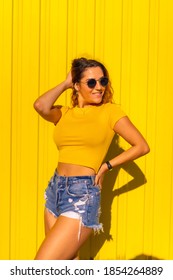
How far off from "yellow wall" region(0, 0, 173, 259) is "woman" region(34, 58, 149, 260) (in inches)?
23.2

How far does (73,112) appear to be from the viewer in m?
3.36

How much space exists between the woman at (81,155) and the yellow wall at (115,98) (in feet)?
1.94

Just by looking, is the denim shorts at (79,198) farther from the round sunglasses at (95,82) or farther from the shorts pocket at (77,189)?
the round sunglasses at (95,82)

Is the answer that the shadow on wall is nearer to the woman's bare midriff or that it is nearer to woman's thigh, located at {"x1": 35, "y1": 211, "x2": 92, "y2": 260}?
the woman's bare midriff

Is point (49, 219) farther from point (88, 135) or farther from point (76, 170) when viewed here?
point (88, 135)

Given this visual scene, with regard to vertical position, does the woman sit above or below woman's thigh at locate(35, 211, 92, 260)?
above

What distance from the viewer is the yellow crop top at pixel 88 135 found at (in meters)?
3.18

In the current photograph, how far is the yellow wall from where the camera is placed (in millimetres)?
3939

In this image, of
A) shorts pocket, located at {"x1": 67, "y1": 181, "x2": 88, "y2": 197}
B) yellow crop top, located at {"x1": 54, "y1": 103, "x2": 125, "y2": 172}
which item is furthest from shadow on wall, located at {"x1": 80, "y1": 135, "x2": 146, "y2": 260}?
shorts pocket, located at {"x1": 67, "y1": 181, "x2": 88, "y2": 197}

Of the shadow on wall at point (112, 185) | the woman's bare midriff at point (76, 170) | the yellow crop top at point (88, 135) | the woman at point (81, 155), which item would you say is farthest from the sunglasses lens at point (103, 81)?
the shadow on wall at point (112, 185)
